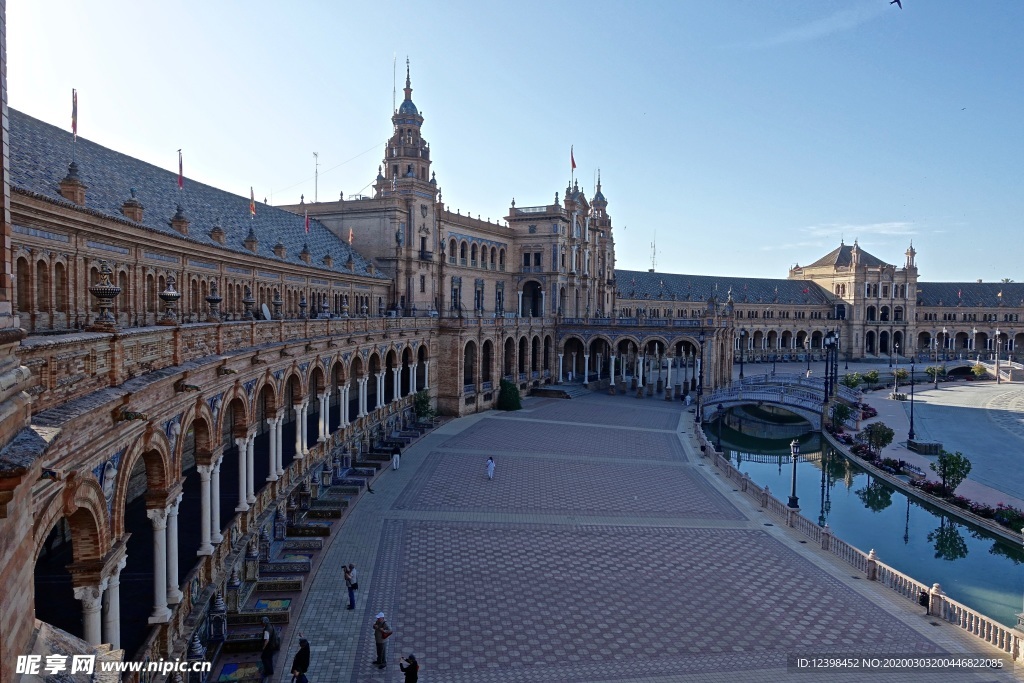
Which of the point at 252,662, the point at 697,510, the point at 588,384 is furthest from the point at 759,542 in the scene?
the point at 588,384

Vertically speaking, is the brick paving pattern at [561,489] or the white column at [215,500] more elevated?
the white column at [215,500]

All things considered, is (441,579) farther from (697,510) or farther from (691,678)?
(697,510)

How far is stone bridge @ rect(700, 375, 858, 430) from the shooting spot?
57031 millimetres

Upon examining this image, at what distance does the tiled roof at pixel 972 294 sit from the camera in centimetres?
11000

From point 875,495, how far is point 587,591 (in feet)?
→ 81.2

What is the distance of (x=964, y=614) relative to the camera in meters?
18.6

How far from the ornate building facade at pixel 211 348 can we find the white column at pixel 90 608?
0.03 metres

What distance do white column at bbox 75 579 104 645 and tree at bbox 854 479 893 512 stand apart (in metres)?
34.6

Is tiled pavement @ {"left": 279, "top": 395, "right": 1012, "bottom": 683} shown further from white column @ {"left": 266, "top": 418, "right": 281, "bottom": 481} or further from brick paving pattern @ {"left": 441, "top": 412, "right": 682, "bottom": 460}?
brick paving pattern @ {"left": 441, "top": 412, "right": 682, "bottom": 460}

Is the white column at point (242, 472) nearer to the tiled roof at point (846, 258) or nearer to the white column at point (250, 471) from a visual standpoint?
the white column at point (250, 471)

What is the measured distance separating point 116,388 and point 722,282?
10657cm

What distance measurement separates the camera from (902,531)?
31.7 meters

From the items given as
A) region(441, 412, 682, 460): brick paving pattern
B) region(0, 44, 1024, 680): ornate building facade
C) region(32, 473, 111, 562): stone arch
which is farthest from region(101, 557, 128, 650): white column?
region(441, 412, 682, 460): brick paving pattern

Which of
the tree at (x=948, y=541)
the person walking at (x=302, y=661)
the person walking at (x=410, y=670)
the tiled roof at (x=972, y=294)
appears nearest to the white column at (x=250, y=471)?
the person walking at (x=302, y=661)
